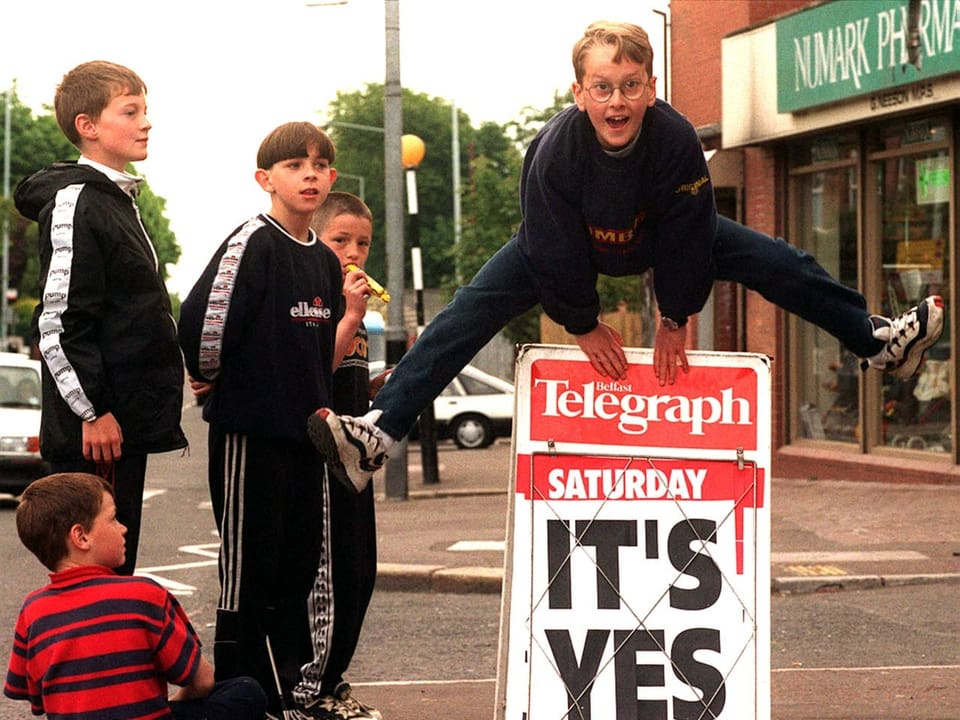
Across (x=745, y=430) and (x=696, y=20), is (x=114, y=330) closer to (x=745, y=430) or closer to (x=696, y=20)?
(x=745, y=430)

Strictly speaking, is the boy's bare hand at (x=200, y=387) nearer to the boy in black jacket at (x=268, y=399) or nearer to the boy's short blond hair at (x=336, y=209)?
the boy in black jacket at (x=268, y=399)

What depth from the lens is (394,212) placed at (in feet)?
58.2

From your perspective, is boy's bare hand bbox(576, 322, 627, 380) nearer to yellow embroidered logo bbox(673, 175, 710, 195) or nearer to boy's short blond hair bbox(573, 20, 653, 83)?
yellow embroidered logo bbox(673, 175, 710, 195)

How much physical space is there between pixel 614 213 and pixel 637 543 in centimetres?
90

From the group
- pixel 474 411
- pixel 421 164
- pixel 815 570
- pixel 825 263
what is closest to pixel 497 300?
pixel 815 570

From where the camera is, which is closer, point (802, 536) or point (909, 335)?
point (909, 335)

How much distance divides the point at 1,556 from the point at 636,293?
1941cm

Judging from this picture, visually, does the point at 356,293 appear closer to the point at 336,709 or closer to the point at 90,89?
the point at 90,89

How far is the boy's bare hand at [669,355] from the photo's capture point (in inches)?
185

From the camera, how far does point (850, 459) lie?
18.0m

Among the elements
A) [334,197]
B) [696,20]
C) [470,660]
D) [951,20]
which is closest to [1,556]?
[470,660]

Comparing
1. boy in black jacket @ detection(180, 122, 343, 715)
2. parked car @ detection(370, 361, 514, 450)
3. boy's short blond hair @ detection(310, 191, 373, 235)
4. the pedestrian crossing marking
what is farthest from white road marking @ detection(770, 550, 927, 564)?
parked car @ detection(370, 361, 514, 450)

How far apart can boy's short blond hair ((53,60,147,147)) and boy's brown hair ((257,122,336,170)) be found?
0.56 m

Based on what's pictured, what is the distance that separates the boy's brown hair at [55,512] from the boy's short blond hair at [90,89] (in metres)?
1.17
